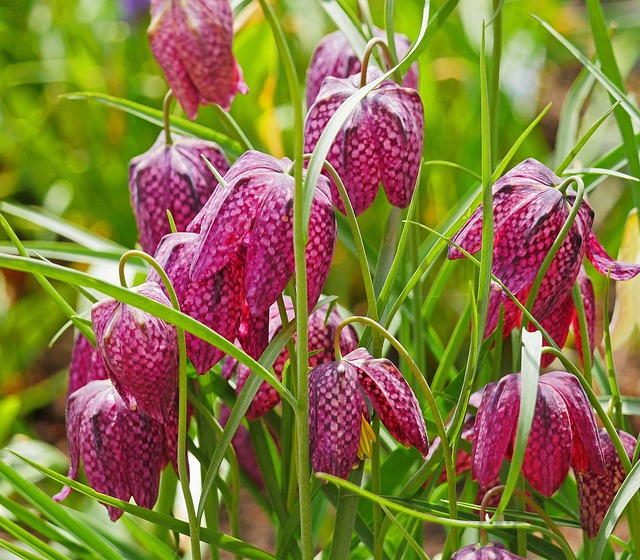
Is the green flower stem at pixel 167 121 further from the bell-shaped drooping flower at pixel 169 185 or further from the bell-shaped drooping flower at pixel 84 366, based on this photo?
the bell-shaped drooping flower at pixel 84 366

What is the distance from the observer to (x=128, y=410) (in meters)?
0.83

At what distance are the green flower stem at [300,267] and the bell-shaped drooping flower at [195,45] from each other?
2.0 inches

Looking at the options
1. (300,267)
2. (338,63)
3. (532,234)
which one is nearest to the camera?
(300,267)

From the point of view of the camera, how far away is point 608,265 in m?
0.85

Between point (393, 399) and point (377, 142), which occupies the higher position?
point (377, 142)

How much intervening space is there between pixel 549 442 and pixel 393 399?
0.13 metres

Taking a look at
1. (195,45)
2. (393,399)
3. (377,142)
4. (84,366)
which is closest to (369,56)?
(377,142)

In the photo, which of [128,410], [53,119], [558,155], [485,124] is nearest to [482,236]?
[485,124]

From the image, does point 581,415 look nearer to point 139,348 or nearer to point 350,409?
point 350,409

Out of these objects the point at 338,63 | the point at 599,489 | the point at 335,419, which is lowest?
the point at 599,489

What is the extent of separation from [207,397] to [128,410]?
0.19m

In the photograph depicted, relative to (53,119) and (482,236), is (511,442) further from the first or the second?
(53,119)

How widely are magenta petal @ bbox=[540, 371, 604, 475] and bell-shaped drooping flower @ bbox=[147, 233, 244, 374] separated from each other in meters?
0.26

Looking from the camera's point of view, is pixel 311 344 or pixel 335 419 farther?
pixel 311 344
